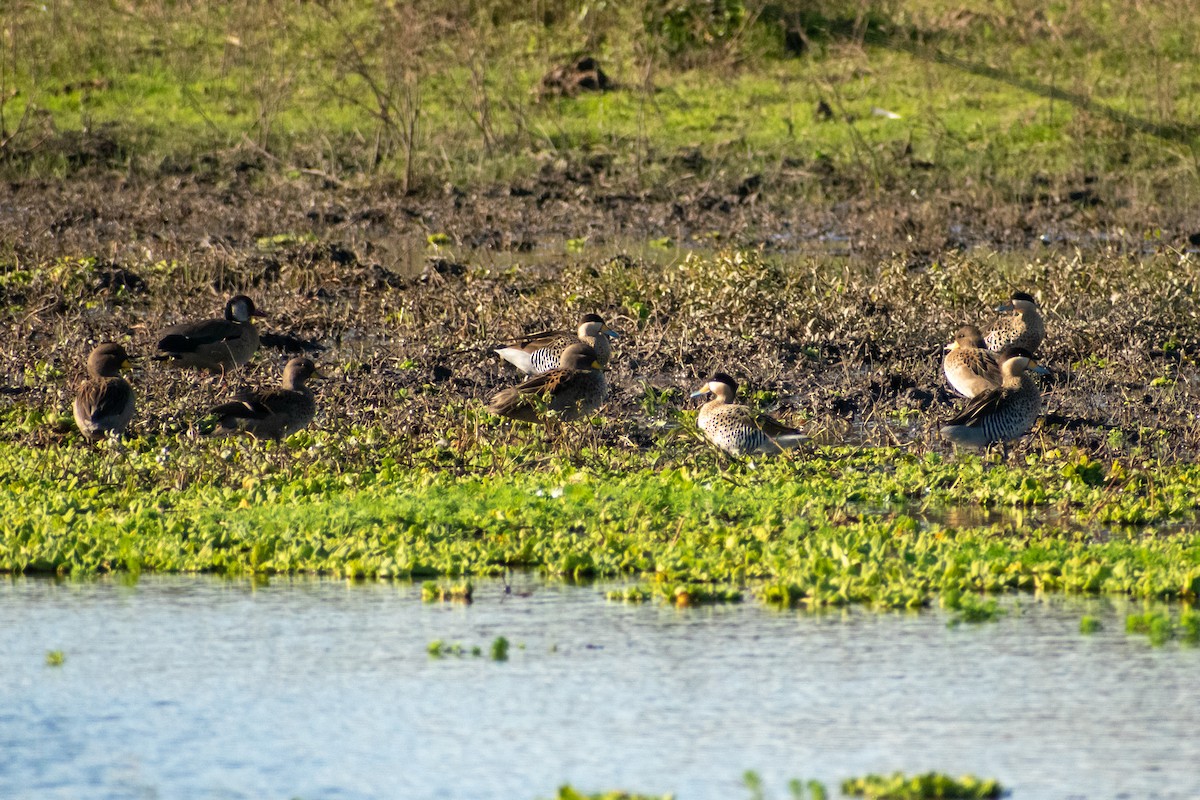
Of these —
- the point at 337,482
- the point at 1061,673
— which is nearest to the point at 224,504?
the point at 337,482

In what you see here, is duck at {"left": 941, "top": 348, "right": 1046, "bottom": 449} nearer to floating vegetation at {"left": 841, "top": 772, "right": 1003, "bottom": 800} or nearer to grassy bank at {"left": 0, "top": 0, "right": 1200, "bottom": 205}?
floating vegetation at {"left": 841, "top": 772, "right": 1003, "bottom": 800}

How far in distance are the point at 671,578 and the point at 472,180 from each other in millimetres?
16463

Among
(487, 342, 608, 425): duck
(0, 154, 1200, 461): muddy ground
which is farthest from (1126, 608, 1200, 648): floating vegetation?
(487, 342, 608, 425): duck

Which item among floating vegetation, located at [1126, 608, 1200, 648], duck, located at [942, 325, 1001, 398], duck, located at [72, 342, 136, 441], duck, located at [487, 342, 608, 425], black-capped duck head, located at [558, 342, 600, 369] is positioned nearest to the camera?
floating vegetation, located at [1126, 608, 1200, 648]

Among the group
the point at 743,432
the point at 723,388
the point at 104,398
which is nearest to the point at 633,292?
the point at 723,388

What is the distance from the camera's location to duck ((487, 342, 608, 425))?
36.2ft

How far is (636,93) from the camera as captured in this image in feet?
89.1

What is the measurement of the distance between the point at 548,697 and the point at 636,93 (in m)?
21.3

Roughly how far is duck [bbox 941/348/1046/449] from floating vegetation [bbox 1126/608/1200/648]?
3.21m

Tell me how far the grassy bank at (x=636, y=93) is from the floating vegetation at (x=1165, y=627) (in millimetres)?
15545

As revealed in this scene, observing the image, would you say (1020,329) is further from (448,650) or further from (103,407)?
(448,650)

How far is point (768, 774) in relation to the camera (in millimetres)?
5676

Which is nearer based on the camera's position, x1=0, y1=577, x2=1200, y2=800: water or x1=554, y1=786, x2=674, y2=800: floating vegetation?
x1=554, y1=786, x2=674, y2=800: floating vegetation

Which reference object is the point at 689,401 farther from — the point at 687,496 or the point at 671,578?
the point at 671,578
